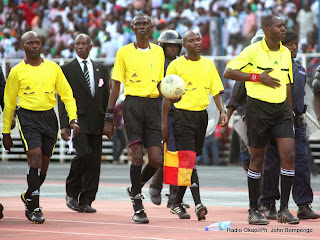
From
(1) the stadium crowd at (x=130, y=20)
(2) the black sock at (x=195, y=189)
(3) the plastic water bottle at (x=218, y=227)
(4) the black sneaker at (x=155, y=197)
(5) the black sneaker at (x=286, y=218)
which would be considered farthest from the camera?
(1) the stadium crowd at (x=130, y=20)

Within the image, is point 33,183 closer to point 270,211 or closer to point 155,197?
point 155,197

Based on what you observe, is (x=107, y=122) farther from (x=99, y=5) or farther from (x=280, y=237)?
(x=99, y=5)

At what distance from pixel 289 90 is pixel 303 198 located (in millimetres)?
1422

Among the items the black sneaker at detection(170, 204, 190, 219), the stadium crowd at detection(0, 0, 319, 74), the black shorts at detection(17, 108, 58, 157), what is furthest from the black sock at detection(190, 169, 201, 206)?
the stadium crowd at detection(0, 0, 319, 74)

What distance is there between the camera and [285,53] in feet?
31.6

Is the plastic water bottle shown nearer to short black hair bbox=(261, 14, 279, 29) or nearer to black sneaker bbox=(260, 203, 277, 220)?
black sneaker bbox=(260, 203, 277, 220)

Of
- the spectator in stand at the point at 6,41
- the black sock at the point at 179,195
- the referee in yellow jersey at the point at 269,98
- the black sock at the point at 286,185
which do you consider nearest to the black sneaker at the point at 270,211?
the referee in yellow jersey at the point at 269,98

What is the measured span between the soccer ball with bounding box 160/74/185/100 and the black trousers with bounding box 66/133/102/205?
2.06 meters

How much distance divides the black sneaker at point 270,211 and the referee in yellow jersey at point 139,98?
1441 millimetres

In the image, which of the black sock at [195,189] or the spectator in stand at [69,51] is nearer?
the black sock at [195,189]

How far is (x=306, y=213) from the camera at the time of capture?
33.3 ft

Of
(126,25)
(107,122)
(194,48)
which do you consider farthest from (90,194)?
(126,25)

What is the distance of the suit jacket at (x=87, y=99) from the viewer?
37.8ft

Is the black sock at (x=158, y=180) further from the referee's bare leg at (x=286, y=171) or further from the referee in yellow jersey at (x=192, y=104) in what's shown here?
the referee's bare leg at (x=286, y=171)
